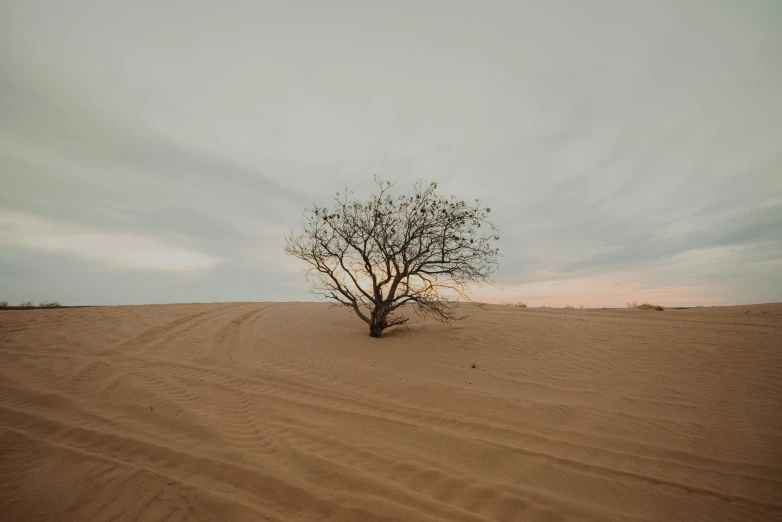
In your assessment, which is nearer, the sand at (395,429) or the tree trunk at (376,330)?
the sand at (395,429)

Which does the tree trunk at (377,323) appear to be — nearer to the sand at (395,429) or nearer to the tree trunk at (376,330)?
the tree trunk at (376,330)

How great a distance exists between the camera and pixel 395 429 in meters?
4.92

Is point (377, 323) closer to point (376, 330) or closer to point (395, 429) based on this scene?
point (376, 330)

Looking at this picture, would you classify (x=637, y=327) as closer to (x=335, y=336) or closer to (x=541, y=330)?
(x=541, y=330)

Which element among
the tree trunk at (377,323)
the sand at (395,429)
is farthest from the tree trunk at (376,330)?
the sand at (395,429)

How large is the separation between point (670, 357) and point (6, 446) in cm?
1312

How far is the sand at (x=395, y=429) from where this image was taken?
3.42 metres

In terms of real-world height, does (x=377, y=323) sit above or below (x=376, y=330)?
above

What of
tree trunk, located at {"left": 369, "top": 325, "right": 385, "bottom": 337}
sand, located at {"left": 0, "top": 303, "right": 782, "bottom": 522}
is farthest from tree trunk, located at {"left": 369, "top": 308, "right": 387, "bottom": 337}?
sand, located at {"left": 0, "top": 303, "right": 782, "bottom": 522}

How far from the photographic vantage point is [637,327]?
10.9 meters

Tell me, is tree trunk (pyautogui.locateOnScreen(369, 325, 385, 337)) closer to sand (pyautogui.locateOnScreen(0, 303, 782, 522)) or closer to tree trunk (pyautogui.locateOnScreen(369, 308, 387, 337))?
tree trunk (pyautogui.locateOnScreen(369, 308, 387, 337))

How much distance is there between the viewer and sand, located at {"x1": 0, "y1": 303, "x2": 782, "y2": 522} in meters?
3.42

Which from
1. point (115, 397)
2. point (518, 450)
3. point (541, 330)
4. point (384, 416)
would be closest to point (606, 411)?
point (518, 450)

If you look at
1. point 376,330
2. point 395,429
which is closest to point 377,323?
point 376,330
